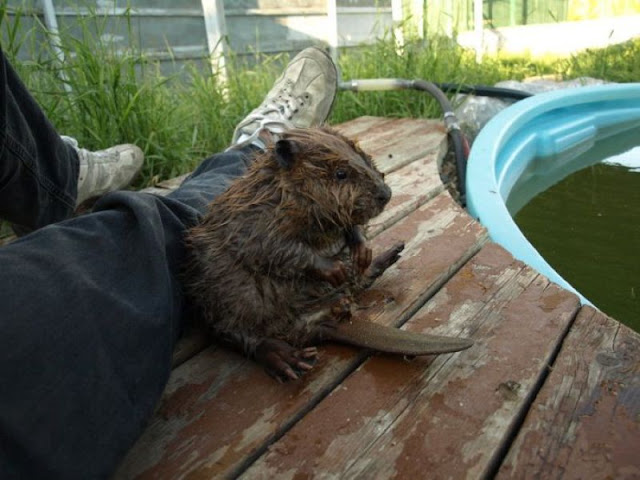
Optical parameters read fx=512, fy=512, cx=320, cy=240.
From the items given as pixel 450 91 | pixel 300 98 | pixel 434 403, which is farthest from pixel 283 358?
pixel 450 91

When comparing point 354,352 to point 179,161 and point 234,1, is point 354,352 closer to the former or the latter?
point 179,161

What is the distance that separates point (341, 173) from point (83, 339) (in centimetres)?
73

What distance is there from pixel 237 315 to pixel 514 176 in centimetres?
330

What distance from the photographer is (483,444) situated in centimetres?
110

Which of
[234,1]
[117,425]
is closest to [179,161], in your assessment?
[117,425]

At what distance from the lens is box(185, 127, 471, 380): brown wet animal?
1.33m

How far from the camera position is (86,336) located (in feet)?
3.45

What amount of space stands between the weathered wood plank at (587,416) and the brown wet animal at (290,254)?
10.0 inches

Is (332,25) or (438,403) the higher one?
(332,25)

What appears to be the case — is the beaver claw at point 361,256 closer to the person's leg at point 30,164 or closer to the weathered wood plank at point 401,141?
the person's leg at point 30,164

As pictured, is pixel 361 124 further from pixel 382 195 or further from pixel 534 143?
pixel 382 195

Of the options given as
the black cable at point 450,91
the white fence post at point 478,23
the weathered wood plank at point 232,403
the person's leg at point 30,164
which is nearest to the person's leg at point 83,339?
the weathered wood plank at point 232,403

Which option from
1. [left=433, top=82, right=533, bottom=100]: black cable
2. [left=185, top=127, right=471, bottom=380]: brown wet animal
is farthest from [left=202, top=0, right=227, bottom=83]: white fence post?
[left=185, top=127, right=471, bottom=380]: brown wet animal

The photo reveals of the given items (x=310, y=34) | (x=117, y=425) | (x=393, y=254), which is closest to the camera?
(x=117, y=425)
